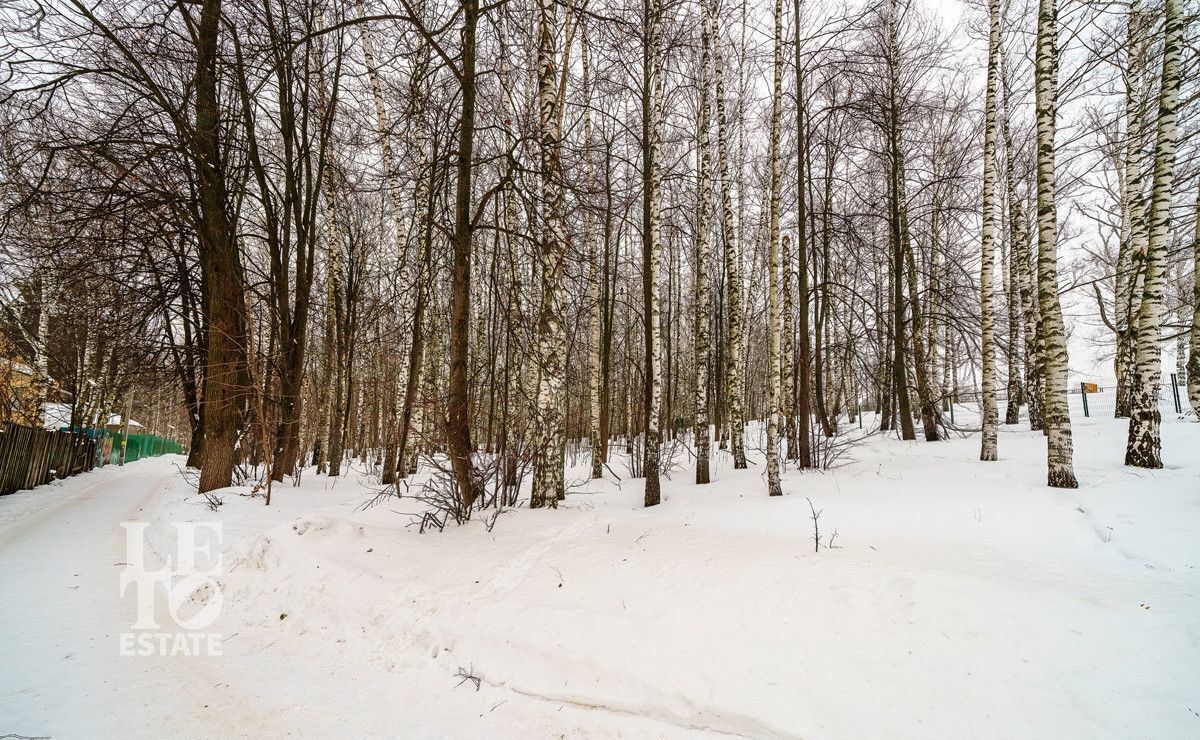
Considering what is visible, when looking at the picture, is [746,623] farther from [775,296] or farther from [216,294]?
[216,294]

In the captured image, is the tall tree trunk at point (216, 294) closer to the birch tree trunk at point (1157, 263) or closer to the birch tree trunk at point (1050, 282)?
the birch tree trunk at point (1050, 282)

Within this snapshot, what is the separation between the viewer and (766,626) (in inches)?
127

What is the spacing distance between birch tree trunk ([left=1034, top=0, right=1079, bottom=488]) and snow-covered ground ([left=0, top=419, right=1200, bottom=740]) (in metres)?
0.54

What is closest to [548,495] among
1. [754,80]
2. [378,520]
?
[378,520]

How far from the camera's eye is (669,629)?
3.28m

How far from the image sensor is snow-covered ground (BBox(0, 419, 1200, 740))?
264 cm

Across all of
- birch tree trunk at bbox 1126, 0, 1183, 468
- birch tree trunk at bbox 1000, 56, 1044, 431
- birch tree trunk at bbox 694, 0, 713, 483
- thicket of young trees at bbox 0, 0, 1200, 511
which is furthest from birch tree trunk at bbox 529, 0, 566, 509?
birch tree trunk at bbox 1000, 56, 1044, 431

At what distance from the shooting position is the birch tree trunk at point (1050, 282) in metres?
5.65

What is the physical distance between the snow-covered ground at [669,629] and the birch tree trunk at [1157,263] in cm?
89

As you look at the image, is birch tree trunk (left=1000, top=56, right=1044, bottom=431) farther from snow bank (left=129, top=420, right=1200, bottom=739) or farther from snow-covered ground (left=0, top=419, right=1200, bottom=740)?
snow bank (left=129, top=420, right=1200, bottom=739)

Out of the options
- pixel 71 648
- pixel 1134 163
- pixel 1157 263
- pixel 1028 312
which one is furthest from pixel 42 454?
pixel 1028 312

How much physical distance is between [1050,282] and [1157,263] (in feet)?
4.82

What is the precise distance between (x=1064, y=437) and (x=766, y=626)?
16.7 feet

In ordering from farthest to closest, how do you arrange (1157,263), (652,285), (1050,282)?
1. (652,285)
2. (1157,263)
3. (1050,282)
